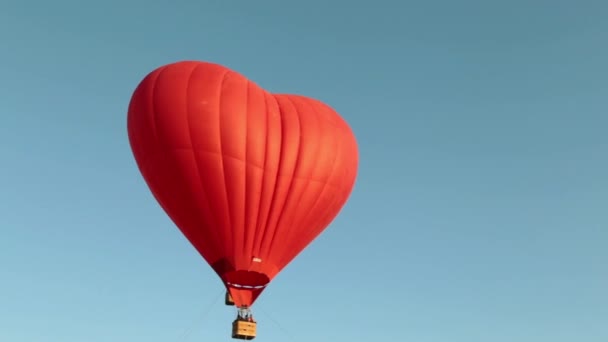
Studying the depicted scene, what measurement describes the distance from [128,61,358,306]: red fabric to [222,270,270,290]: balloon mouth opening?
0.04 meters

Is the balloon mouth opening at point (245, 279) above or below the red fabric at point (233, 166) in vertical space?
below

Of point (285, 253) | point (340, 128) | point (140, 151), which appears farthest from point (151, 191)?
point (340, 128)

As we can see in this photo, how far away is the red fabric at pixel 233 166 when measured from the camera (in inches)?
1135

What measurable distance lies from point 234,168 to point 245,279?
13.0 feet

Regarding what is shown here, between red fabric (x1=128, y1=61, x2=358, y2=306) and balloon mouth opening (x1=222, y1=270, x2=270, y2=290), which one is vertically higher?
red fabric (x1=128, y1=61, x2=358, y2=306)

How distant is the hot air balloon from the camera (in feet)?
94.6

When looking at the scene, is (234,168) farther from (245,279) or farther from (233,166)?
(245,279)

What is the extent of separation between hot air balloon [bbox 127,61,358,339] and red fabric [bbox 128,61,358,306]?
0.04 m

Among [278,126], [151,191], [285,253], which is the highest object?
[278,126]

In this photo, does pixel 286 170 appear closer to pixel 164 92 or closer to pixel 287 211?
pixel 287 211

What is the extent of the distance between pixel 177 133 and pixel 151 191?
3.46 metres

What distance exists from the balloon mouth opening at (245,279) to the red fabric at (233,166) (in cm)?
4

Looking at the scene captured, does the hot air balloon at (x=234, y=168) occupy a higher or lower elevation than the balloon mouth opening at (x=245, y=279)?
higher

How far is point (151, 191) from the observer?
102 ft
